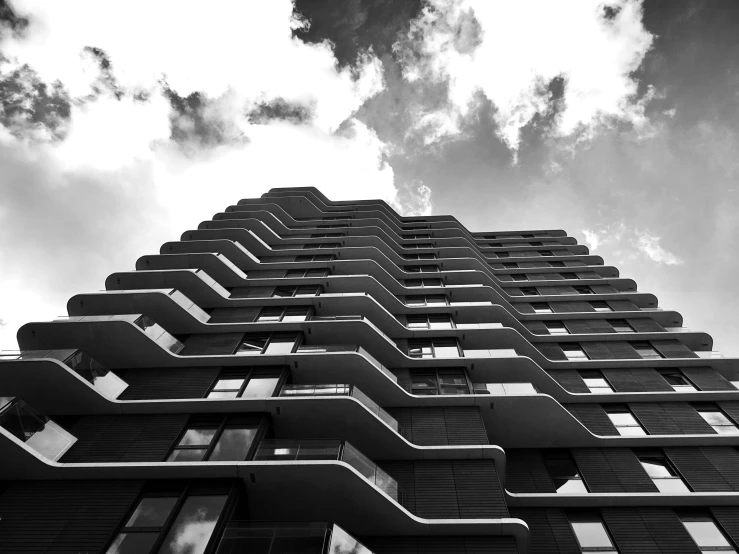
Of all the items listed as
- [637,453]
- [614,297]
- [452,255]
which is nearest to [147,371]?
[637,453]

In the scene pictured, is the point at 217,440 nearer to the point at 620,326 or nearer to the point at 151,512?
the point at 151,512

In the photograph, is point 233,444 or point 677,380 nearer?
point 233,444

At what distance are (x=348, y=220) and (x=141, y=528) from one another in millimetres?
28847

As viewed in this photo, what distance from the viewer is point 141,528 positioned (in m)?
11.1

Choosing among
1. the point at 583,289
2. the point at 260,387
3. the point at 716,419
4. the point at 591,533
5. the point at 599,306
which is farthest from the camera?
the point at 583,289

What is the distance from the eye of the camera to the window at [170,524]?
34.4 feet

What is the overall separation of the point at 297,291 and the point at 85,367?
11061mm

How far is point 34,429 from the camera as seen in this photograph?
42.8 feet

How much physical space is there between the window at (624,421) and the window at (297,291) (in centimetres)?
1499

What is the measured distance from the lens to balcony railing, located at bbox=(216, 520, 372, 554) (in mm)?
9805

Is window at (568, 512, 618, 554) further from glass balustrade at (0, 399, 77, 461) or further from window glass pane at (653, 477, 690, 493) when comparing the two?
glass balustrade at (0, 399, 77, 461)

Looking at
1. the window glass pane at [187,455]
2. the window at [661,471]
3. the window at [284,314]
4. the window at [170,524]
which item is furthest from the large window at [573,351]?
the window at [170,524]

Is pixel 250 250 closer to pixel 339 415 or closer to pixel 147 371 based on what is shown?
pixel 147 371

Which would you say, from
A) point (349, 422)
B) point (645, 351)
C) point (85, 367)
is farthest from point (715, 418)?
point (85, 367)
